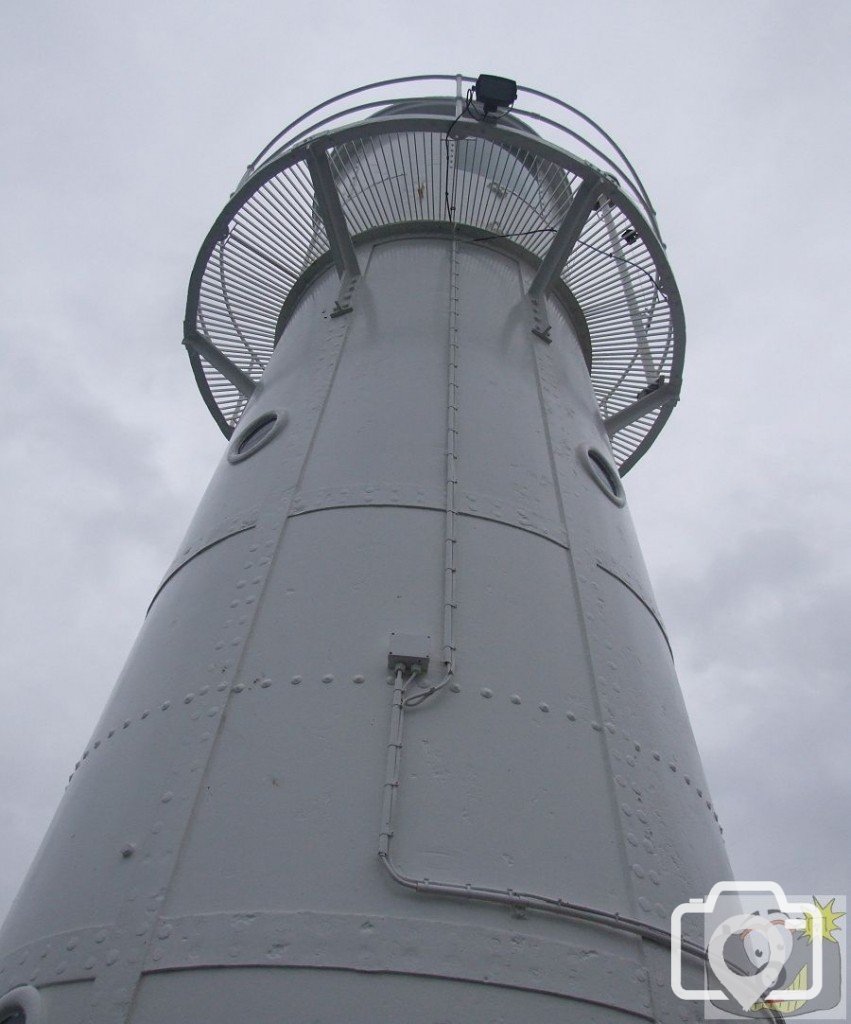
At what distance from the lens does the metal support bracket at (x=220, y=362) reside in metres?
8.71

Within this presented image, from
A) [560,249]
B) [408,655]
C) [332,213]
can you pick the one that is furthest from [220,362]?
[408,655]

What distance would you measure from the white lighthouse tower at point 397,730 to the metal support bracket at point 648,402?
154 centimetres

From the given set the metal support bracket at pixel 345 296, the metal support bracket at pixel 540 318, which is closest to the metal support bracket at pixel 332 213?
the metal support bracket at pixel 345 296

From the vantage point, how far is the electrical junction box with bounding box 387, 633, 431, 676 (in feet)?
12.6

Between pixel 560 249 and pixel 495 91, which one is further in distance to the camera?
pixel 560 249

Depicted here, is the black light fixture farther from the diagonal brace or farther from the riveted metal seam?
the riveted metal seam

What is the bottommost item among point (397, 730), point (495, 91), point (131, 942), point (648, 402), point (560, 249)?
point (131, 942)

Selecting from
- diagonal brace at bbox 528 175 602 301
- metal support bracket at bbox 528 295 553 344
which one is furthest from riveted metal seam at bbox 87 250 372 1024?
diagonal brace at bbox 528 175 602 301

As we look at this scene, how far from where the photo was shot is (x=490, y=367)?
6.18m

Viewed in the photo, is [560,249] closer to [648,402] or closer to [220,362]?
[648,402]

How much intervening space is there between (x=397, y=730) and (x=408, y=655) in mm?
375

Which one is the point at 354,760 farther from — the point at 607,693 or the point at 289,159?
the point at 289,159

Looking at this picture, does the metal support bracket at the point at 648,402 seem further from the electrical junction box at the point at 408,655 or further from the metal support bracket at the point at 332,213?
the electrical junction box at the point at 408,655

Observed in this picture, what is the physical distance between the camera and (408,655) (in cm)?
385
